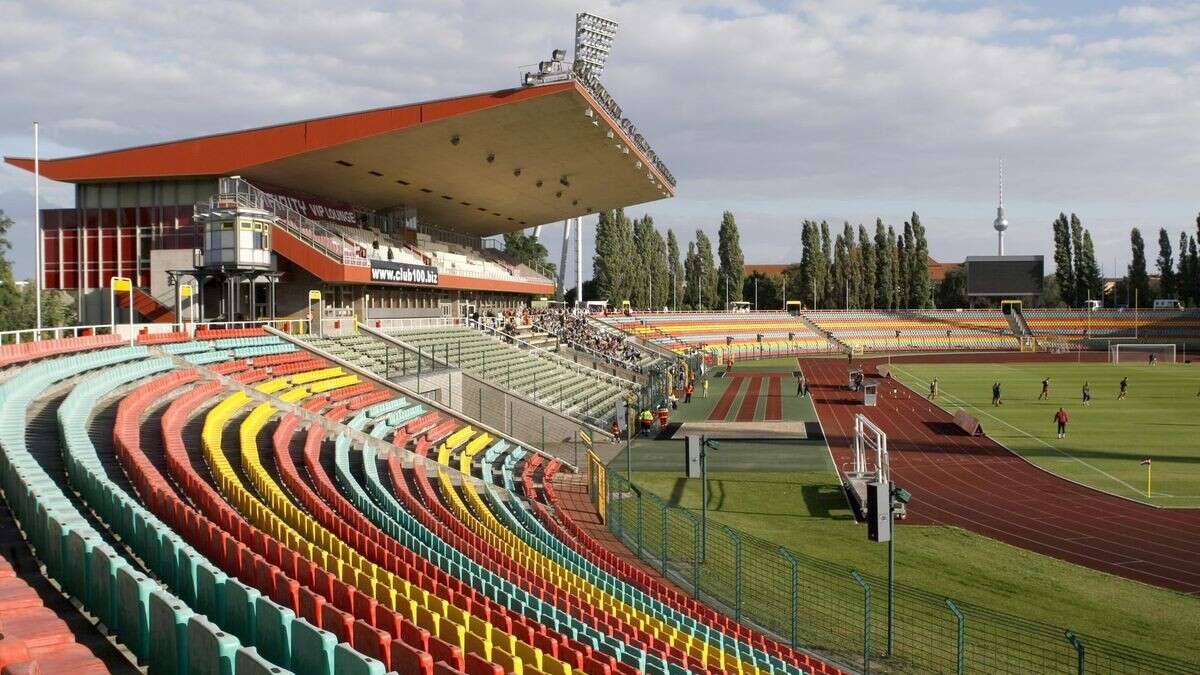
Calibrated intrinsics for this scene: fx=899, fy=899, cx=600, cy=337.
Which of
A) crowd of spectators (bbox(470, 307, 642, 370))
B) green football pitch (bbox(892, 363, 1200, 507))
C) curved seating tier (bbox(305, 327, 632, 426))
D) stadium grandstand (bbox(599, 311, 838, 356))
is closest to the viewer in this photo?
green football pitch (bbox(892, 363, 1200, 507))

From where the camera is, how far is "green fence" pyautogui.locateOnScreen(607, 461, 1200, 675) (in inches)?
490

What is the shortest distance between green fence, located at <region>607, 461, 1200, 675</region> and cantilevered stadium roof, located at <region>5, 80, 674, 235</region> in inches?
924

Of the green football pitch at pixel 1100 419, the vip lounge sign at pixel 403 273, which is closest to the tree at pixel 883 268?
the green football pitch at pixel 1100 419

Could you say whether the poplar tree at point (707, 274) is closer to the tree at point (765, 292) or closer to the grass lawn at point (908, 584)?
the tree at point (765, 292)

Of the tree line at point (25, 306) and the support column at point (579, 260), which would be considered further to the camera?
the support column at point (579, 260)

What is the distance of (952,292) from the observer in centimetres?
12500

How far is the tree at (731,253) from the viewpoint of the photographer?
4596 inches

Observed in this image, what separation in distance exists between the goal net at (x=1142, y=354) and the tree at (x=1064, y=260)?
28369 mm

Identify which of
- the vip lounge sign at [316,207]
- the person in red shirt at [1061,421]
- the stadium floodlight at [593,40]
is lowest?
the person in red shirt at [1061,421]

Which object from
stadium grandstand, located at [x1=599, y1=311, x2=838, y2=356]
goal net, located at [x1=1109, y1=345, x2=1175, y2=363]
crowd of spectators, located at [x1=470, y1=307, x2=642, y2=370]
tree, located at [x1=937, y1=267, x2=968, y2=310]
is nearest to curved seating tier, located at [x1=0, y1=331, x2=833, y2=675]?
crowd of spectators, located at [x1=470, y1=307, x2=642, y2=370]

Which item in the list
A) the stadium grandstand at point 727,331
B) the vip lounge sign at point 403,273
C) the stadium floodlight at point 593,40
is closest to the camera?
the vip lounge sign at point 403,273

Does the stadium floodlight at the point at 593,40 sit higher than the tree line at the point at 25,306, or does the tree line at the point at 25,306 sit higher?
the stadium floodlight at the point at 593,40

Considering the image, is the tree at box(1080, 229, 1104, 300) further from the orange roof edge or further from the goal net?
the orange roof edge

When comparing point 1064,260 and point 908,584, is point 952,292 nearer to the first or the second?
point 1064,260
